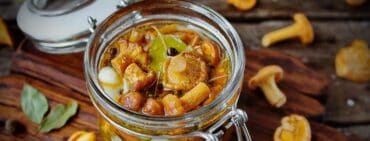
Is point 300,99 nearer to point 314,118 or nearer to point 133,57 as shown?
point 314,118

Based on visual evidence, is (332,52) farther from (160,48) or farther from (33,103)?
(33,103)

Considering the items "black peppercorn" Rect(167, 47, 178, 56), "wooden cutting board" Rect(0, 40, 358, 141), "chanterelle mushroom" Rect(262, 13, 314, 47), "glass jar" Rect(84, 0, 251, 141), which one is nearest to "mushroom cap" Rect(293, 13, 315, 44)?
"chanterelle mushroom" Rect(262, 13, 314, 47)

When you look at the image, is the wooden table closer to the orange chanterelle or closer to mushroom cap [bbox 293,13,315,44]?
mushroom cap [bbox 293,13,315,44]

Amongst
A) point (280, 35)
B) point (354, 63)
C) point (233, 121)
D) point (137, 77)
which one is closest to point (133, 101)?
point (137, 77)

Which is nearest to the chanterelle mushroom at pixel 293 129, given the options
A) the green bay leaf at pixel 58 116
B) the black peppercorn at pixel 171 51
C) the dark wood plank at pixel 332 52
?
the dark wood plank at pixel 332 52

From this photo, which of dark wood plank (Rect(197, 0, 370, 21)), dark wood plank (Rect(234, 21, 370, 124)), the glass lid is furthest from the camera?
dark wood plank (Rect(197, 0, 370, 21))

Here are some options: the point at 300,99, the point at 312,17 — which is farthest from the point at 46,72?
the point at 312,17
